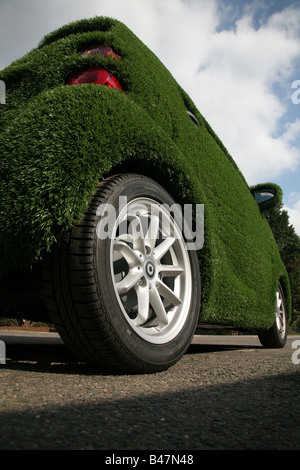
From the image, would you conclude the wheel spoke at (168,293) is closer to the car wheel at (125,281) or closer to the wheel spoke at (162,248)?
the car wheel at (125,281)

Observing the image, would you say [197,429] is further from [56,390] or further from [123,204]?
[123,204]

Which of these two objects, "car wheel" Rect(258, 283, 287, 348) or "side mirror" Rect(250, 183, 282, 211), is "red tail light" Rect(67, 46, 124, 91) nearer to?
"side mirror" Rect(250, 183, 282, 211)

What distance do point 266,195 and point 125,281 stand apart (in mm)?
3174

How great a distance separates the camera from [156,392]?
56.5 inches

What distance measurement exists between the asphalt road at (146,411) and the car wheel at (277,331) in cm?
275

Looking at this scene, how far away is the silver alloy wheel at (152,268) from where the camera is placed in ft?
6.53

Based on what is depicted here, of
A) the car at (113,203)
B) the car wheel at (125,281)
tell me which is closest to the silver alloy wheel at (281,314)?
the car at (113,203)

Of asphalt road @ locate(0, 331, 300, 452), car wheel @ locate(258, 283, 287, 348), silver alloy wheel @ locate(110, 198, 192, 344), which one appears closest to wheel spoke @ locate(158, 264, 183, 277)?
silver alloy wheel @ locate(110, 198, 192, 344)

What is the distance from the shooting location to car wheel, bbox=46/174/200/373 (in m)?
1.60

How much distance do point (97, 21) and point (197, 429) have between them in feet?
7.34

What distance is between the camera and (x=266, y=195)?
15.0 feet

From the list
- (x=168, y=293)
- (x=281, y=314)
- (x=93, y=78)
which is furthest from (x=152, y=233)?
(x=281, y=314)

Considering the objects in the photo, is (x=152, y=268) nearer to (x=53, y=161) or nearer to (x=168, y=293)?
(x=168, y=293)

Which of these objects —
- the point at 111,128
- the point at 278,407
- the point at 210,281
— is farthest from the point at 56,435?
the point at 210,281
